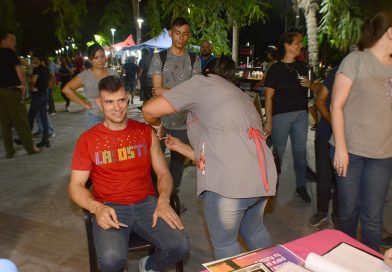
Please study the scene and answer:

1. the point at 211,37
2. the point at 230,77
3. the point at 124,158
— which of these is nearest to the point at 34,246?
the point at 124,158

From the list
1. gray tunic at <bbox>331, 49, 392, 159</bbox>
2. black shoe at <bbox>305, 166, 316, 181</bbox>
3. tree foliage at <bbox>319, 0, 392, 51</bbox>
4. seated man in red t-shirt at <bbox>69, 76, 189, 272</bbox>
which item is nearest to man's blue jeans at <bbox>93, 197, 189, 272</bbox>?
seated man in red t-shirt at <bbox>69, 76, 189, 272</bbox>

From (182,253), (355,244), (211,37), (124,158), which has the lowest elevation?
(182,253)

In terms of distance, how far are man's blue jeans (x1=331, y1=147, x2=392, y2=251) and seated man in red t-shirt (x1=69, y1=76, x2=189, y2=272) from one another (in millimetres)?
1211

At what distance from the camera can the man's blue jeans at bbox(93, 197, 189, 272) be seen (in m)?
2.35

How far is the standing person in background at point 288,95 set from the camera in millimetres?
4062

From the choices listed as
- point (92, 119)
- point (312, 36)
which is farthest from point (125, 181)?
point (312, 36)

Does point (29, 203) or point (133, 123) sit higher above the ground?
point (133, 123)

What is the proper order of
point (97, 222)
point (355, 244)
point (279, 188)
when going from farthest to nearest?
point (279, 188)
point (97, 222)
point (355, 244)

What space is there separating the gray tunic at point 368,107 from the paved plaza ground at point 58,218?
140 cm

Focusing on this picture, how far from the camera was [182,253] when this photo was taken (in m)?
2.51

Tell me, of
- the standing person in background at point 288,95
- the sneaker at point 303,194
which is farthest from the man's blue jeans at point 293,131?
the sneaker at point 303,194

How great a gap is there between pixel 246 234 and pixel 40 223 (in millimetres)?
2401

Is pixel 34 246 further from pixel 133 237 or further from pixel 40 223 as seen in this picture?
pixel 133 237

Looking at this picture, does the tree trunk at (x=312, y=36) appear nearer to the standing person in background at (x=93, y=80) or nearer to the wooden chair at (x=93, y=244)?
the standing person in background at (x=93, y=80)
